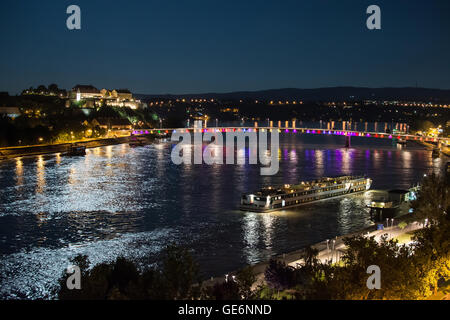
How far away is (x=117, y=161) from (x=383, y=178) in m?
8.66

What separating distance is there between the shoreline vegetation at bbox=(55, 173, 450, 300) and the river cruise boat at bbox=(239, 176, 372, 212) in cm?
401

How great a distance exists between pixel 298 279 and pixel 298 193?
603 centimetres

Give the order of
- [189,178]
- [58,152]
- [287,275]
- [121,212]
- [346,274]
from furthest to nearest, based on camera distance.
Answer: [58,152], [189,178], [121,212], [287,275], [346,274]

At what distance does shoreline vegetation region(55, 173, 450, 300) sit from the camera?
11.3ft

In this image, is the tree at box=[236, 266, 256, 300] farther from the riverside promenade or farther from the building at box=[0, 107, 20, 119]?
the building at box=[0, 107, 20, 119]

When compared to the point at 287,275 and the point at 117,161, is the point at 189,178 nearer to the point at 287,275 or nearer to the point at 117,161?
the point at 117,161

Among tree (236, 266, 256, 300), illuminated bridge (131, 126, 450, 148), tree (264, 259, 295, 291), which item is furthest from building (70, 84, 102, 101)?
tree (236, 266, 256, 300)

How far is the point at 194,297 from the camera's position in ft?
10.7

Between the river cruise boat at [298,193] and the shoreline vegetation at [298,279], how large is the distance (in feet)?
13.2

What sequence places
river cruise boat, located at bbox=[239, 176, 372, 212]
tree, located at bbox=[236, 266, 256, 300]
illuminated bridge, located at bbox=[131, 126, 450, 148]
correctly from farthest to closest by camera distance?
1. illuminated bridge, located at bbox=[131, 126, 450, 148]
2. river cruise boat, located at bbox=[239, 176, 372, 212]
3. tree, located at bbox=[236, 266, 256, 300]

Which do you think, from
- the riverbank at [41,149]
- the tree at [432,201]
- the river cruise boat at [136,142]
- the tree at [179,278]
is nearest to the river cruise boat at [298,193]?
the tree at [432,201]

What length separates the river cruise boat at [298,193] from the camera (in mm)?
9555
